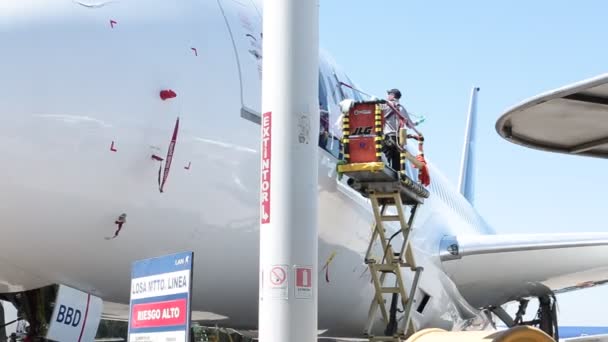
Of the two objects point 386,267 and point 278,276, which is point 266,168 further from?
point 386,267

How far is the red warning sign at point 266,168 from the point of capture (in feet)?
12.2

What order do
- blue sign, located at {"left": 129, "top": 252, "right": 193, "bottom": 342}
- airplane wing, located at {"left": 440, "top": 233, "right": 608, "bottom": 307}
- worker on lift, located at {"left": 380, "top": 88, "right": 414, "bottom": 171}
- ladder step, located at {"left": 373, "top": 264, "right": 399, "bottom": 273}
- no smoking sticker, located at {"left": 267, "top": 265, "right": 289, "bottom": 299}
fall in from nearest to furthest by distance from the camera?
blue sign, located at {"left": 129, "top": 252, "right": 193, "bottom": 342}, no smoking sticker, located at {"left": 267, "top": 265, "right": 289, "bottom": 299}, worker on lift, located at {"left": 380, "top": 88, "right": 414, "bottom": 171}, ladder step, located at {"left": 373, "top": 264, "right": 399, "bottom": 273}, airplane wing, located at {"left": 440, "top": 233, "right": 608, "bottom": 307}

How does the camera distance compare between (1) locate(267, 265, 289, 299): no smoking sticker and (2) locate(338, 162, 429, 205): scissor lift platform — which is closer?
(1) locate(267, 265, 289, 299): no smoking sticker

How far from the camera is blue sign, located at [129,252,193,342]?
10.9 ft

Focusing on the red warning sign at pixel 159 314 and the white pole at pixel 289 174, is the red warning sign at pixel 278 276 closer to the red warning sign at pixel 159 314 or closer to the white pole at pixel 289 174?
the white pole at pixel 289 174

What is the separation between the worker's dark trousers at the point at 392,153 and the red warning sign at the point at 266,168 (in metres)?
3.01

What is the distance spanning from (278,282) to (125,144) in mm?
1388

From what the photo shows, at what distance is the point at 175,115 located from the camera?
4.74m

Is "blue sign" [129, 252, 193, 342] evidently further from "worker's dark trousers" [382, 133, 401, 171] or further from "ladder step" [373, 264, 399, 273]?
"ladder step" [373, 264, 399, 273]

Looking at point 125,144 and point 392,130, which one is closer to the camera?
point 125,144

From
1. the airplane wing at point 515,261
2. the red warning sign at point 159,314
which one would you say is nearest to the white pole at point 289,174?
the red warning sign at point 159,314

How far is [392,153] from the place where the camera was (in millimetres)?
6832

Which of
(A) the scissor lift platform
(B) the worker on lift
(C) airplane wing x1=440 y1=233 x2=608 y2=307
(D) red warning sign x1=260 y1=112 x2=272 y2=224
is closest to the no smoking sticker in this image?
(D) red warning sign x1=260 y1=112 x2=272 y2=224

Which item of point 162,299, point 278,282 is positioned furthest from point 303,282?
point 162,299
